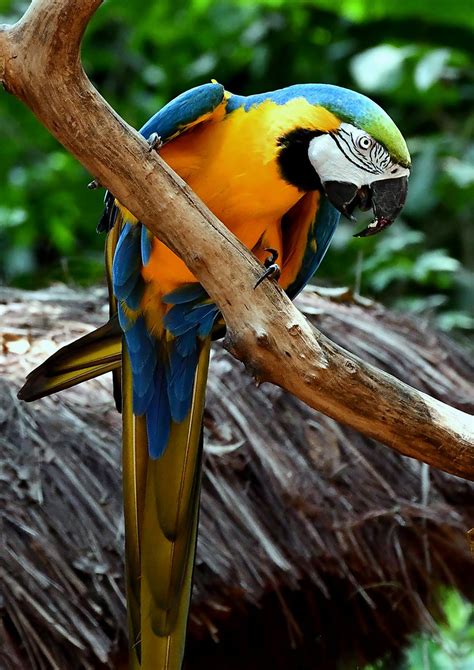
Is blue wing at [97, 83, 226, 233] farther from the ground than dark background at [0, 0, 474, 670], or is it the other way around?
dark background at [0, 0, 474, 670]

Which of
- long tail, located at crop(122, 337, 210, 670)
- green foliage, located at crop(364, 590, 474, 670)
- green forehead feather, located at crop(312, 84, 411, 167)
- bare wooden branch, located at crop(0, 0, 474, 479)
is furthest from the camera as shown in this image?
green foliage, located at crop(364, 590, 474, 670)

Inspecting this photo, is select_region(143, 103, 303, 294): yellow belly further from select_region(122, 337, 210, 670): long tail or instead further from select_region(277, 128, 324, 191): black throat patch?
select_region(122, 337, 210, 670): long tail

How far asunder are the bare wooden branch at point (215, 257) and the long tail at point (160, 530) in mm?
374

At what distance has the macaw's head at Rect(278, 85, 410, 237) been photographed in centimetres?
110

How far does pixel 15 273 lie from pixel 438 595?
185cm

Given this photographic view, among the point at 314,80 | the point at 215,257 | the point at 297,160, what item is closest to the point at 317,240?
the point at 297,160

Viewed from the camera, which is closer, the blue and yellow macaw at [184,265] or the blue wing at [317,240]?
the blue and yellow macaw at [184,265]

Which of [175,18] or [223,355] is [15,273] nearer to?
[175,18]

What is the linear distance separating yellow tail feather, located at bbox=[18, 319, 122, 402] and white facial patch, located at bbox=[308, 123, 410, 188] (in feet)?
1.43

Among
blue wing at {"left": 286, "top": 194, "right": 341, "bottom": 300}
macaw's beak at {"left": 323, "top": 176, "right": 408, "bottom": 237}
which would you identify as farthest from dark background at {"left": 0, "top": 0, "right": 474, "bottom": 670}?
macaw's beak at {"left": 323, "top": 176, "right": 408, "bottom": 237}

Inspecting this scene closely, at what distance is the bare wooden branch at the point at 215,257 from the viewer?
0.87 m

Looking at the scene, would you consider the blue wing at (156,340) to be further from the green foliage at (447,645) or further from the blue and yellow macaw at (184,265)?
the green foliage at (447,645)

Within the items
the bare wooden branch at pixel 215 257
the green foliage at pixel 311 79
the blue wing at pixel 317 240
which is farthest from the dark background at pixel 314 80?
the bare wooden branch at pixel 215 257

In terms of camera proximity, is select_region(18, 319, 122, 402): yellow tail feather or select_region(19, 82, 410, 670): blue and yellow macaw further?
select_region(18, 319, 122, 402): yellow tail feather
